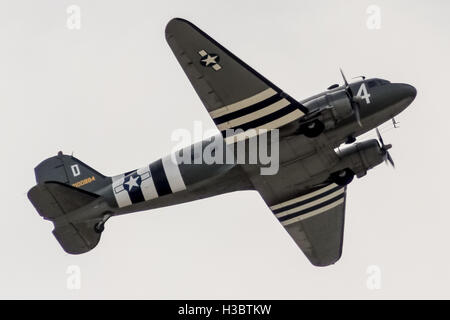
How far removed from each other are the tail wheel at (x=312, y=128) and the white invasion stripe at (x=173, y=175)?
4.32 m

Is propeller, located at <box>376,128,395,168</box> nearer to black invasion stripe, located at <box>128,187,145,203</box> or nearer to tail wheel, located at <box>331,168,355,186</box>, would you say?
tail wheel, located at <box>331,168,355,186</box>

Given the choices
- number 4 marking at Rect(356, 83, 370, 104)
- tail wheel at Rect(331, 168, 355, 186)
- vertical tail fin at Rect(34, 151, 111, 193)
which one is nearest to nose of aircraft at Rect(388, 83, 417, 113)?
number 4 marking at Rect(356, 83, 370, 104)

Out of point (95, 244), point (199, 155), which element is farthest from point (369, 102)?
point (95, 244)

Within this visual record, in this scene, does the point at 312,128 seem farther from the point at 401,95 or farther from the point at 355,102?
the point at 401,95

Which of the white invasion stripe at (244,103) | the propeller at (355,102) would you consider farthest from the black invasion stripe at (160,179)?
the propeller at (355,102)

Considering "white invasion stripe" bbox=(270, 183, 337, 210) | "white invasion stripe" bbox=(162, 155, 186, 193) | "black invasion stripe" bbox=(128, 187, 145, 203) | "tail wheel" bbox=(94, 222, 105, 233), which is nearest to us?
"white invasion stripe" bbox=(162, 155, 186, 193)

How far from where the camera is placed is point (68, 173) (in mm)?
29594

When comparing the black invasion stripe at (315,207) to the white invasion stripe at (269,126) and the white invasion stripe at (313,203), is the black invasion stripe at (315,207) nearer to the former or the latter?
the white invasion stripe at (313,203)

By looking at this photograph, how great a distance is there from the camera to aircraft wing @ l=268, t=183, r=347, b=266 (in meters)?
28.5

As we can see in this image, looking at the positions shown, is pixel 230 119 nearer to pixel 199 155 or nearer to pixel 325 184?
pixel 199 155

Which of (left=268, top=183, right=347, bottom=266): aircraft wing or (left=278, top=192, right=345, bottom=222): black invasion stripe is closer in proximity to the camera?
(left=268, top=183, right=347, bottom=266): aircraft wing

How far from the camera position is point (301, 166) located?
1032 inches

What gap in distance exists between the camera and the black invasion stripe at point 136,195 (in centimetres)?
2719

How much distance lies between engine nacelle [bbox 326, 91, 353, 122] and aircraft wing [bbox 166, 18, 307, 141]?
83 cm
